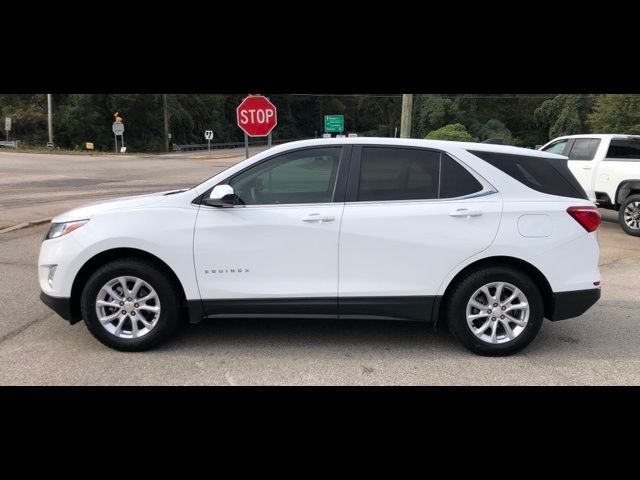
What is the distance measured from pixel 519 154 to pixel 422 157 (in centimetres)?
82

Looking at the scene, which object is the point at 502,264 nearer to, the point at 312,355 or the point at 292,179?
the point at 312,355

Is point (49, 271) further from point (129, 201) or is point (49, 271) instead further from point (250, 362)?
point (250, 362)

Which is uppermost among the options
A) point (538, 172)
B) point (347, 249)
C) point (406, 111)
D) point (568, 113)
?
point (568, 113)

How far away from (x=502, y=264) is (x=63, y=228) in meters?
3.62

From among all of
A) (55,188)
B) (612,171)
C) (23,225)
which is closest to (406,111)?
(612,171)

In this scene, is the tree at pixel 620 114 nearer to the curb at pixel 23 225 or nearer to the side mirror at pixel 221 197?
the curb at pixel 23 225

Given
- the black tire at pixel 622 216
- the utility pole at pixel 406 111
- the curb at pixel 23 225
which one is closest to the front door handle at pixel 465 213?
the black tire at pixel 622 216

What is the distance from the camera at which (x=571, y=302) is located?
4168mm

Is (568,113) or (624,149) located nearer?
(624,149)

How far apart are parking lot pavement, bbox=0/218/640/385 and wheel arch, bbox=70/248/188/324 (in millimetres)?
483

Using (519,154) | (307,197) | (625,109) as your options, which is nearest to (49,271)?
(307,197)

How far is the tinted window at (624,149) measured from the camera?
9.95 metres

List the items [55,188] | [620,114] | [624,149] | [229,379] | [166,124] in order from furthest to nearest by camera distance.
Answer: [166,124], [620,114], [55,188], [624,149], [229,379]

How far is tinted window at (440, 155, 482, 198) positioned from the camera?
4.18m
